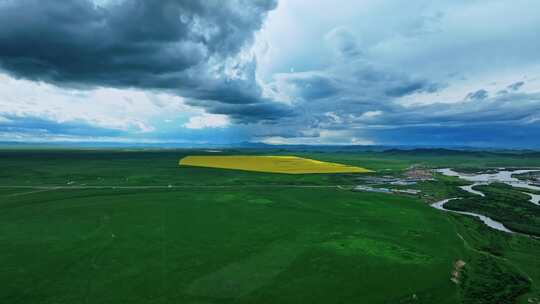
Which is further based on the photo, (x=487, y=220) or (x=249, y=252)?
(x=487, y=220)

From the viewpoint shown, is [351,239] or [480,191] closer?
[351,239]

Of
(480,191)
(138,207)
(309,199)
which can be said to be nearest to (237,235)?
(138,207)

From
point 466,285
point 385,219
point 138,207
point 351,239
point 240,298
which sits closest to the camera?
point 240,298

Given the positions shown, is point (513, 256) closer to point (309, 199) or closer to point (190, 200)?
point (309, 199)

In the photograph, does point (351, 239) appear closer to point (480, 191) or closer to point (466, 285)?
point (466, 285)

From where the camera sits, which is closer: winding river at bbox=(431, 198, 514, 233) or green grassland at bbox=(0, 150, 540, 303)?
green grassland at bbox=(0, 150, 540, 303)

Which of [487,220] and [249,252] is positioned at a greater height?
[249,252]

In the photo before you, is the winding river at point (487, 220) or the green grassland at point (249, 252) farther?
the winding river at point (487, 220)

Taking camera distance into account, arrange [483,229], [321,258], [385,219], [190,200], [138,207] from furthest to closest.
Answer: [190,200]
[138,207]
[385,219]
[483,229]
[321,258]
